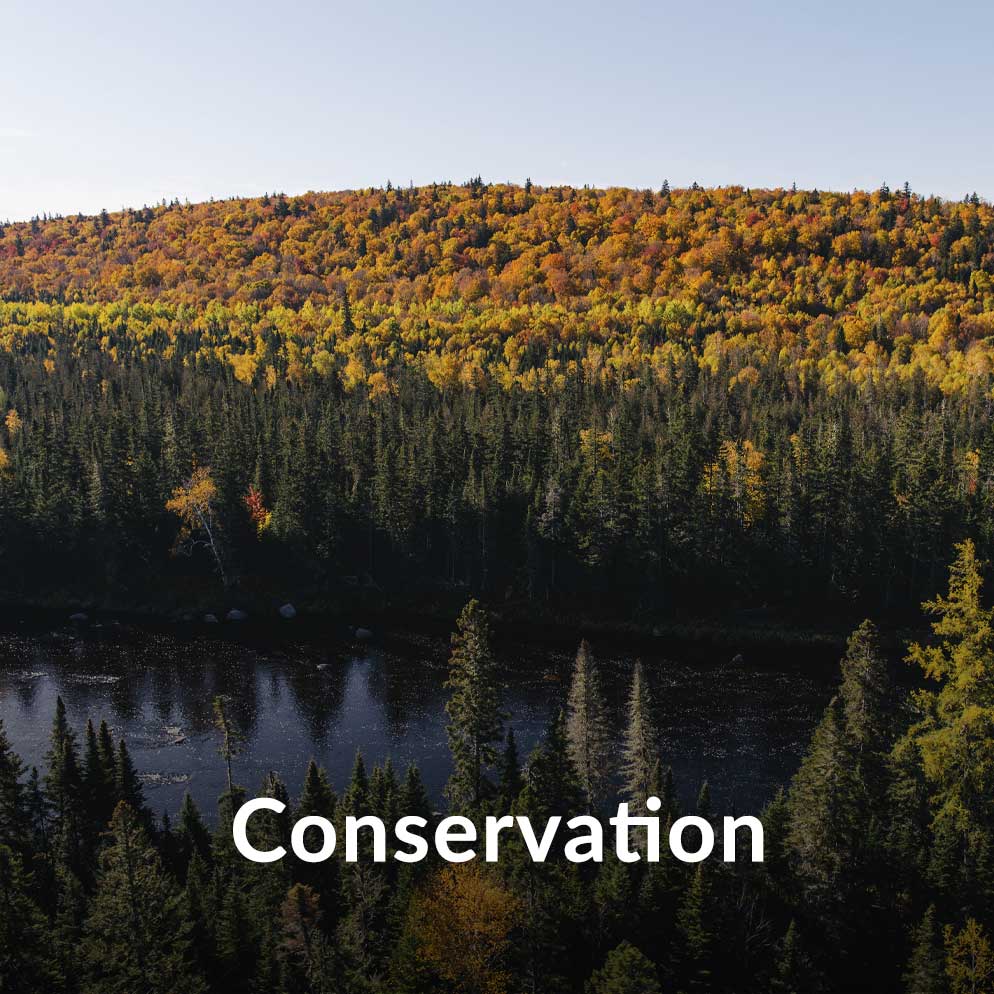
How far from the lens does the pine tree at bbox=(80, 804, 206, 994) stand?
3372 cm

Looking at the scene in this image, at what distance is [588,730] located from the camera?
47.6 metres

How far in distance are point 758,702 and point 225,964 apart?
4837cm

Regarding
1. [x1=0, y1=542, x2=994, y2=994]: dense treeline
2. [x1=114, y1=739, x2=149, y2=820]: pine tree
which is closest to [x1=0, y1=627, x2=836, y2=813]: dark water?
[x1=114, y1=739, x2=149, y2=820]: pine tree

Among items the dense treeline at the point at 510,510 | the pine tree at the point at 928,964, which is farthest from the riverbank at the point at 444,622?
the pine tree at the point at 928,964

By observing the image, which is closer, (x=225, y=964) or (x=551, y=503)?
(x=225, y=964)

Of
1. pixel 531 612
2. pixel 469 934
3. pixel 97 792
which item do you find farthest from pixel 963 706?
pixel 531 612

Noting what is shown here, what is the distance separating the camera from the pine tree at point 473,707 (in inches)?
1813

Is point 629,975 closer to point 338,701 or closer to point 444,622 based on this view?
point 338,701

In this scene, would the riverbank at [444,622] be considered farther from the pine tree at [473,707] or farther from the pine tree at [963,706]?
the pine tree at [963,706]

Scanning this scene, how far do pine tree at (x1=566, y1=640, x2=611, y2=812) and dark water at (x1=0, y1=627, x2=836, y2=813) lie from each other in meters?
11.9

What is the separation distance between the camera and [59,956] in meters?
35.7

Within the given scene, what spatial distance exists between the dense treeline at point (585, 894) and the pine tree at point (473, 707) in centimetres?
28

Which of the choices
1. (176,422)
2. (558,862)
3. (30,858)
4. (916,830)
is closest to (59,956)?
(30,858)

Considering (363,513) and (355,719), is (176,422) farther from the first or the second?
(355,719)
